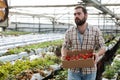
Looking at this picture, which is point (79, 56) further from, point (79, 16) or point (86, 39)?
point (79, 16)

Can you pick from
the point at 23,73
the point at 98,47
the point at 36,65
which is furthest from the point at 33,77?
the point at 98,47

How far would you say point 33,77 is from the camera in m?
6.46

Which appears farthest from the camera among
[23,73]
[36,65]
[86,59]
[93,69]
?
[36,65]

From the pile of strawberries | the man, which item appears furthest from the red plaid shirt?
the pile of strawberries

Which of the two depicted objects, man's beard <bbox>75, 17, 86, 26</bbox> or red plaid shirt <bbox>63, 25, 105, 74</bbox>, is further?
red plaid shirt <bbox>63, 25, 105, 74</bbox>

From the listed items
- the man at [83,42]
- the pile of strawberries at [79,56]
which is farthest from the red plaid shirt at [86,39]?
the pile of strawberries at [79,56]

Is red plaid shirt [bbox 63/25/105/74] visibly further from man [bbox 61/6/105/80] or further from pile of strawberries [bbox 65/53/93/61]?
pile of strawberries [bbox 65/53/93/61]

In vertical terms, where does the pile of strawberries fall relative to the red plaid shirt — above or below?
below

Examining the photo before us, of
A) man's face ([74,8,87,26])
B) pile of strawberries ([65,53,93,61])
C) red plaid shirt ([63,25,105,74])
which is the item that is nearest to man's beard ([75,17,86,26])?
man's face ([74,8,87,26])

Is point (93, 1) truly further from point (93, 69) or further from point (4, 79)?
point (93, 69)

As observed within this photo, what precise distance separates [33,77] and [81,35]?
2.90m

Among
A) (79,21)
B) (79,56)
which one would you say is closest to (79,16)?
(79,21)

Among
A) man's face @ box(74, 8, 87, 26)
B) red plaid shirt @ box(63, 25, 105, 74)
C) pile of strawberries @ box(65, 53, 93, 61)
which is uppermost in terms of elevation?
man's face @ box(74, 8, 87, 26)

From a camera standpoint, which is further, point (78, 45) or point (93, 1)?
point (93, 1)
